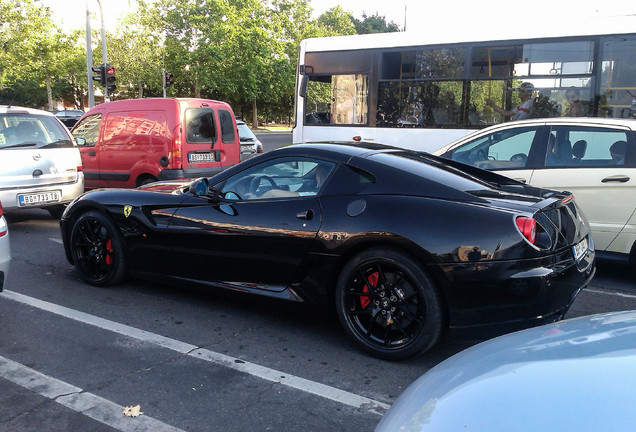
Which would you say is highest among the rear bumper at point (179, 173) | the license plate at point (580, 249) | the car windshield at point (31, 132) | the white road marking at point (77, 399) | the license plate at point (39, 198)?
the car windshield at point (31, 132)

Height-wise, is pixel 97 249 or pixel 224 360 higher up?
pixel 97 249

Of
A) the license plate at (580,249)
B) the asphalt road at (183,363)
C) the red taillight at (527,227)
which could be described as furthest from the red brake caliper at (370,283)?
the license plate at (580,249)

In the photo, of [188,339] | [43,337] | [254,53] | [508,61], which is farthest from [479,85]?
[254,53]

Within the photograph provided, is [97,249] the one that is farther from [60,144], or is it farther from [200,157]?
[200,157]

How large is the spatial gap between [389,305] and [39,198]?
5829 millimetres

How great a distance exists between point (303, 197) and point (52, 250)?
413 centimetres

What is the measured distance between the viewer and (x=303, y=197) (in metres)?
4.02

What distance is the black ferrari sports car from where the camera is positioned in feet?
10.8

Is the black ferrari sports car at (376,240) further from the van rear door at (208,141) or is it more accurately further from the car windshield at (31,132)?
the van rear door at (208,141)

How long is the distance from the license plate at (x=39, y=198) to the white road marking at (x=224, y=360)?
2.84 m

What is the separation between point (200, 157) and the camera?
8.95 m

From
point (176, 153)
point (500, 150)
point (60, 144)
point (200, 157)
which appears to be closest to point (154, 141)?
point (176, 153)

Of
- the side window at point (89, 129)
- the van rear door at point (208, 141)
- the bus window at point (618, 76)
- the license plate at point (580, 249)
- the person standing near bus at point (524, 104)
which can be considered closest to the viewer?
the license plate at point (580, 249)

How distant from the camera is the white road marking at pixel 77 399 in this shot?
285 cm
